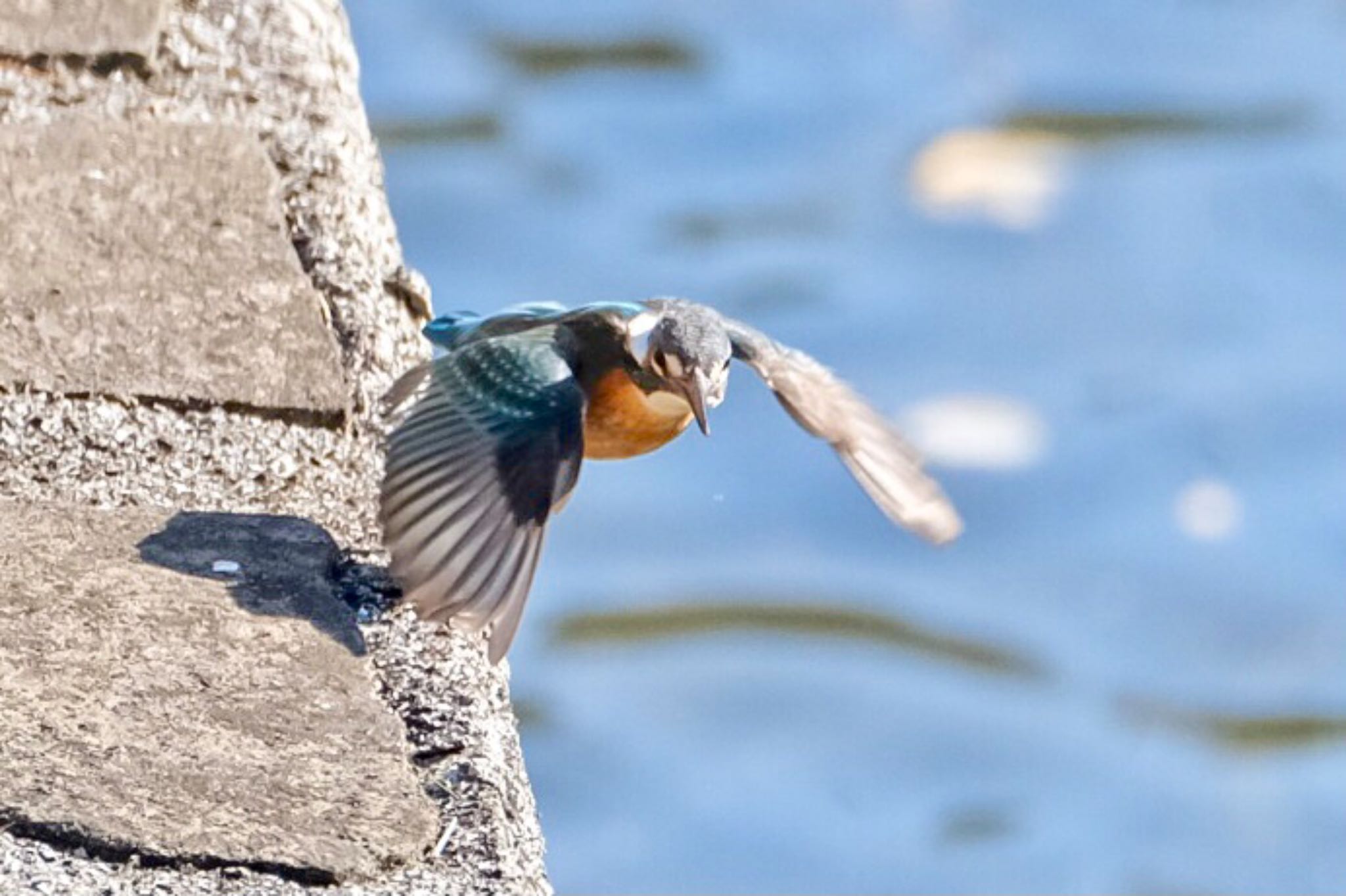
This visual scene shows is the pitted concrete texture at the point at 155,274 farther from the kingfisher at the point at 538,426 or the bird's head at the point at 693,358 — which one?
the bird's head at the point at 693,358

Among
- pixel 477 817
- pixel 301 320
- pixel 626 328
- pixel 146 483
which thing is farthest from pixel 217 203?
pixel 477 817

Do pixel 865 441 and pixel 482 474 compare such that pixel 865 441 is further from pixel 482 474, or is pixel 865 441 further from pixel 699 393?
pixel 482 474

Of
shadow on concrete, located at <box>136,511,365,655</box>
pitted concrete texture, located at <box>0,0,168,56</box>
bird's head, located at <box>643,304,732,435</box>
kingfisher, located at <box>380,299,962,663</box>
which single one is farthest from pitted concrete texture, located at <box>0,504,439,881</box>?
bird's head, located at <box>643,304,732,435</box>

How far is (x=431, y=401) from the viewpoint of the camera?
263 centimetres

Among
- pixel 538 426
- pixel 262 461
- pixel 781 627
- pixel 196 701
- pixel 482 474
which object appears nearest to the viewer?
pixel 196 701

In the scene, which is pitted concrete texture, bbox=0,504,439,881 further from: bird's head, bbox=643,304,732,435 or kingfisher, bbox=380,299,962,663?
bird's head, bbox=643,304,732,435

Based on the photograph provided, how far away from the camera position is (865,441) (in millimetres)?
2984

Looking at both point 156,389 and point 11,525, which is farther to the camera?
point 156,389

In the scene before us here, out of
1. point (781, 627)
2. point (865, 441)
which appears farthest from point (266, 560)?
point (781, 627)

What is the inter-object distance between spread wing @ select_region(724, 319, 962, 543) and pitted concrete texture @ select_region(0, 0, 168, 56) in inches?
31.3

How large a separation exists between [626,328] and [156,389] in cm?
84

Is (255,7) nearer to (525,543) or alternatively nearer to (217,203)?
(217,203)

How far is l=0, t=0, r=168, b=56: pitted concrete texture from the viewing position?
2.72 m

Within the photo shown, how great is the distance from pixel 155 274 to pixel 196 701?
63cm
